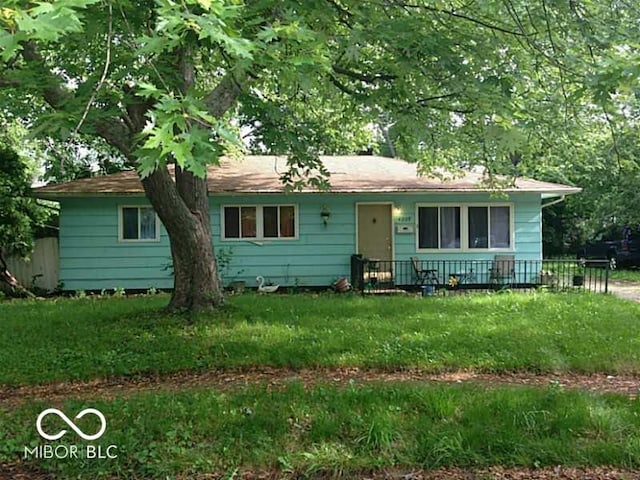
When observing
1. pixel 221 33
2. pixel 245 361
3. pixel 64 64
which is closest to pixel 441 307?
pixel 245 361

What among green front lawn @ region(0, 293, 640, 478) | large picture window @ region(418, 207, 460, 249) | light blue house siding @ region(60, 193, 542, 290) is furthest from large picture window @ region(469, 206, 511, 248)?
A: green front lawn @ region(0, 293, 640, 478)

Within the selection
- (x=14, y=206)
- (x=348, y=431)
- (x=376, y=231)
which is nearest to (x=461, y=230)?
(x=376, y=231)

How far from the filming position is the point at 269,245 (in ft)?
45.9

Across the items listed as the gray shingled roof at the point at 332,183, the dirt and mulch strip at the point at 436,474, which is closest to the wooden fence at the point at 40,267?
the gray shingled roof at the point at 332,183

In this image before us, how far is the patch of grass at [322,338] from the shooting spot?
6.32 meters

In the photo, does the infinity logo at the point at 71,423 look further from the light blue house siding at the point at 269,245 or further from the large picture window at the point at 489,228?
the large picture window at the point at 489,228

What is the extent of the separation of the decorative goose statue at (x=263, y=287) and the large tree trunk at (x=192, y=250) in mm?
4125

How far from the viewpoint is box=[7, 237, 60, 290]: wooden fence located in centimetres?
1375

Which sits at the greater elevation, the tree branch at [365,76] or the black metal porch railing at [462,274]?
the tree branch at [365,76]

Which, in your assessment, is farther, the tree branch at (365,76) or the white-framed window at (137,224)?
the white-framed window at (137,224)

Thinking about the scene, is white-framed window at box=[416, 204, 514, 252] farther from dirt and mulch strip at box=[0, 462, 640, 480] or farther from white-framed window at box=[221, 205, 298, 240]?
dirt and mulch strip at box=[0, 462, 640, 480]

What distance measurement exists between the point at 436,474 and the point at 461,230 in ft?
36.4

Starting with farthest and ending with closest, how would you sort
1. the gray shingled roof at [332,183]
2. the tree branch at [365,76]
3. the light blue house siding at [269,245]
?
the light blue house siding at [269,245]
the gray shingled roof at [332,183]
the tree branch at [365,76]

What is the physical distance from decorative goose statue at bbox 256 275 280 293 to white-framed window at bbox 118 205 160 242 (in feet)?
8.93
